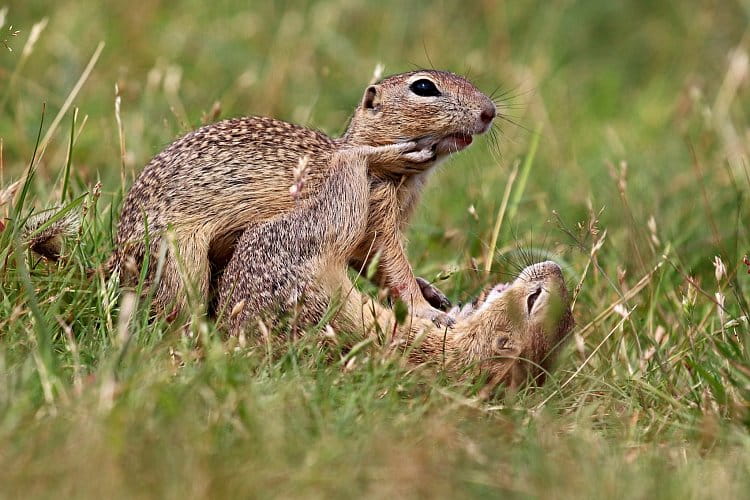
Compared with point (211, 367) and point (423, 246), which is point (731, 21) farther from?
point (211, 367)

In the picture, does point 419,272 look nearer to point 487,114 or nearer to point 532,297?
point 487,114

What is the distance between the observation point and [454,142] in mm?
4961

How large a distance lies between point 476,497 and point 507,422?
0.59m

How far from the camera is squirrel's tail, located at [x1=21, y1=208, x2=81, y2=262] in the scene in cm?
451

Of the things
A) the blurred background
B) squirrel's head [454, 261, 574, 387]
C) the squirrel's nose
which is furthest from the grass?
the squirrel's nose

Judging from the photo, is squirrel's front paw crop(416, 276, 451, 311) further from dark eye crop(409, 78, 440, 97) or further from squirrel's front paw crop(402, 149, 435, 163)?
dark eye crop(409, 78, 440, 97)

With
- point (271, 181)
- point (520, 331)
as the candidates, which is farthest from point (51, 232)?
point (520, 331)

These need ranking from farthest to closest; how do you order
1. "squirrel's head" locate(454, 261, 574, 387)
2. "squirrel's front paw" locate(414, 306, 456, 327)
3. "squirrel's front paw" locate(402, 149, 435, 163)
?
"squirrel's front paw" locate(402, 149, 435, 163) < "squirrel's front paw" locate(414, 306, 456, 327) < "squirrel's head" locate(454, 261, 574, 387)

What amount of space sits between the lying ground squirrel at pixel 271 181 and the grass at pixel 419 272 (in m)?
0.28

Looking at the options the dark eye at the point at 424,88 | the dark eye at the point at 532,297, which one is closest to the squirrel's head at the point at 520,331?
the dark eye at the point at 532,297

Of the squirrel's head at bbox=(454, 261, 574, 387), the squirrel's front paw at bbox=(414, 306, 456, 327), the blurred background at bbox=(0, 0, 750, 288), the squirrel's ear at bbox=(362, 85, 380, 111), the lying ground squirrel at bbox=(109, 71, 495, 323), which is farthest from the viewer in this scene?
the blurred background at bbox=(0, 0, 750, 288)

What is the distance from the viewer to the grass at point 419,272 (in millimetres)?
3143

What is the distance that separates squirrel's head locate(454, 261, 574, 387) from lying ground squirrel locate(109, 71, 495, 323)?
20 centimetres

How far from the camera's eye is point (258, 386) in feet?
11.9
